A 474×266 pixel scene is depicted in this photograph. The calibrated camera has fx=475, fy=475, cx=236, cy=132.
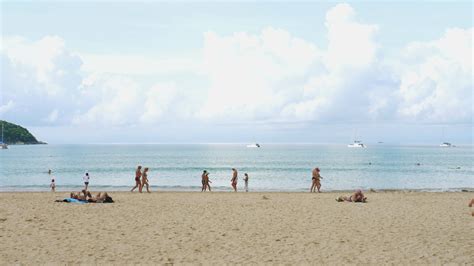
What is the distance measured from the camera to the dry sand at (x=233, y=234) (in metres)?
10.6

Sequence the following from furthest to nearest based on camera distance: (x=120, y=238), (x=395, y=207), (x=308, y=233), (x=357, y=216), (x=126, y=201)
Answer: (x=126, y=201)
(x=395, y=207)
(x=357, y=216)
(x=308, y=233)
(x=120, y=238)

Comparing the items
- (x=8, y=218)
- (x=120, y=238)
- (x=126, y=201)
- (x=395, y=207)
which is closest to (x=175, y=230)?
(x=120, y=238)

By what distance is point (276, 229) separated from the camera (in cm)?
1401

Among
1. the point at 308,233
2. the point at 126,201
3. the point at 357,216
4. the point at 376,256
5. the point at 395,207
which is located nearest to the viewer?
the point at 376,256

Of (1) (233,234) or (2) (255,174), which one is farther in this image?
(2) (255,174)

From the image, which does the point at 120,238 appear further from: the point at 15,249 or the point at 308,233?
the point at 308,233

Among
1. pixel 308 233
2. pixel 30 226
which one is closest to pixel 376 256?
pixel 308 233

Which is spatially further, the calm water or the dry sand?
the calm water

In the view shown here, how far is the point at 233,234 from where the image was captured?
13156mm

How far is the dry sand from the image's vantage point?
10648 millimetres

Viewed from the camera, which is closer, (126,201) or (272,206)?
(272,206)

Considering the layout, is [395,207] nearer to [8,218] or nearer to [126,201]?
[126,201]

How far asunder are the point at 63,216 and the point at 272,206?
8164 millimetres

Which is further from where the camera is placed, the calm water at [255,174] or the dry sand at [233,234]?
the calm water at [255,174]
